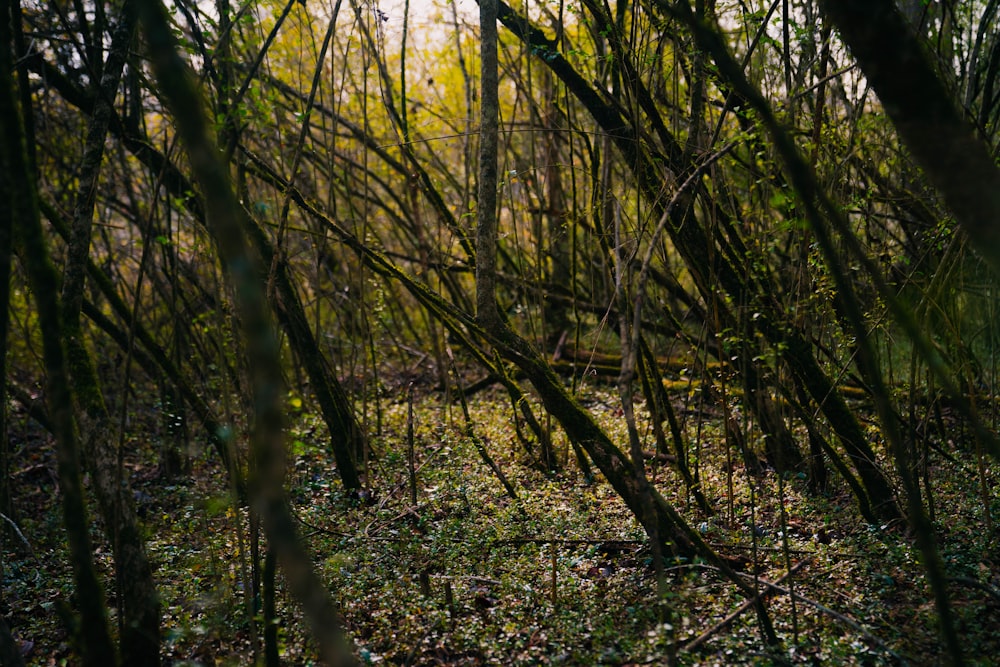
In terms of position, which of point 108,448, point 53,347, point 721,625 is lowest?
point 721,625

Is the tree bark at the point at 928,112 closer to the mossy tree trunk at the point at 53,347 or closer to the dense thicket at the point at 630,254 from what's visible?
the dense thicket at the point at 630,254

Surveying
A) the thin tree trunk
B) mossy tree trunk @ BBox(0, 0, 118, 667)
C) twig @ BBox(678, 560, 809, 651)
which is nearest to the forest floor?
twig @ BBox(678, 560, 809, 651)

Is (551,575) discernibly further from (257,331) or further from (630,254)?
(257,331)

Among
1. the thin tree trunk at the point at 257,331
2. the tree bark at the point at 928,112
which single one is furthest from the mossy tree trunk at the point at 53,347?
the tree bark at the point at 928,112

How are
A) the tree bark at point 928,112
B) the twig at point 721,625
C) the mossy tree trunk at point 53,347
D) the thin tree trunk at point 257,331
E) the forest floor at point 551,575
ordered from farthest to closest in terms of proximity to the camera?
the forest floor at point 551,575
the twig at point 721,625
the mossy tree trunk at point 53,347
the tree bark at point 928,112
the thin tree trunk at point 257,331

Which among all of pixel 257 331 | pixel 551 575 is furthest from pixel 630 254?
pixel 257 331

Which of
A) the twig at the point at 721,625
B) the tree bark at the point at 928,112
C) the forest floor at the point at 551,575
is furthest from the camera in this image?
the forest floor at the point at 551,575

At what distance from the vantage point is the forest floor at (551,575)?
8.11 ft

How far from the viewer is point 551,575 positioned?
10.2 ft

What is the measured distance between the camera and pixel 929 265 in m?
3.89

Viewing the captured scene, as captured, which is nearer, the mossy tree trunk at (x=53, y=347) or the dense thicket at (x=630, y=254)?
the dense thicket at (x=630, y=254)

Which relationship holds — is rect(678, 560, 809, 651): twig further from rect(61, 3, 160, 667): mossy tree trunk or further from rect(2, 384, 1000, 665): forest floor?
rect(61, 3, 160, 667): mossy tree trunk

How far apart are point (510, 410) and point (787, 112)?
11.7 feet

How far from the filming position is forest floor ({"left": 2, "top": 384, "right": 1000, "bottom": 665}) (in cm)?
Result: 247
